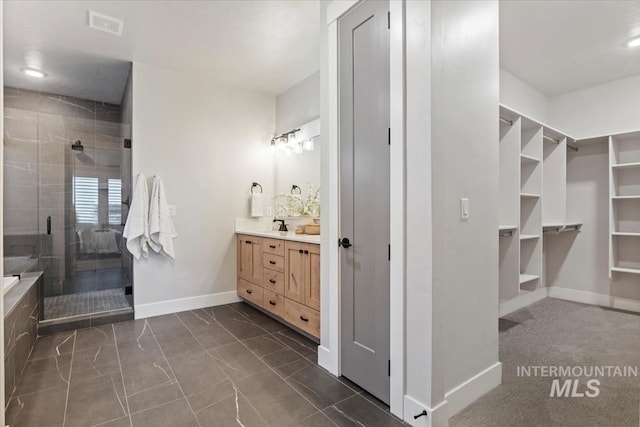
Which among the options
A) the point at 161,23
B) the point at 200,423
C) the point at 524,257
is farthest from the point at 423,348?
the point at 161,23

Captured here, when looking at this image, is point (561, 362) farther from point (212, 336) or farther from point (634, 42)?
point (634, 42)

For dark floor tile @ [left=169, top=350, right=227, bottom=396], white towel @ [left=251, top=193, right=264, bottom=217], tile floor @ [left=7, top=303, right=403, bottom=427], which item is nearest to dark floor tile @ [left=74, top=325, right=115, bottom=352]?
tile floor @ [left=7, top=303, right=403, bottom=427]

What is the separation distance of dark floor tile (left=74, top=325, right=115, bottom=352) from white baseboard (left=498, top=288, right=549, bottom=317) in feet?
12.7

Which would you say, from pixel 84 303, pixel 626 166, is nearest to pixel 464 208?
pixel 626 166

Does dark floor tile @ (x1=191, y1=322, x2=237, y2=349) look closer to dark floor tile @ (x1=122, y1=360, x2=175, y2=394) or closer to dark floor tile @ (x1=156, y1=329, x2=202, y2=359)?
dark floor tile @ (x1=156, y1=329, x2=202, y2=359)

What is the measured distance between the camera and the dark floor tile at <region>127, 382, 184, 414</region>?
1.85m

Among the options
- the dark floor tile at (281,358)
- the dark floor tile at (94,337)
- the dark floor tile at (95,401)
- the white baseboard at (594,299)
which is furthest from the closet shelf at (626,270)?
the dark floor tile at (94,337)

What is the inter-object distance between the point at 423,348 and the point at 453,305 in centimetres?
32

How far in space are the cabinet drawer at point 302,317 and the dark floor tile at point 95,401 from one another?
1.31m

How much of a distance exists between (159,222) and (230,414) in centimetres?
223

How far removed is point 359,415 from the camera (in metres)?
1.74

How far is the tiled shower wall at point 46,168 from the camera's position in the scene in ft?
12.2

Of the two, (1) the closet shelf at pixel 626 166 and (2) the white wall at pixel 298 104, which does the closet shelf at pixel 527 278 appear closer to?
(1) the closet shelf at pixel 626 166

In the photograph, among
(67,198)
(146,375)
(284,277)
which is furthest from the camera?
(67,198)
